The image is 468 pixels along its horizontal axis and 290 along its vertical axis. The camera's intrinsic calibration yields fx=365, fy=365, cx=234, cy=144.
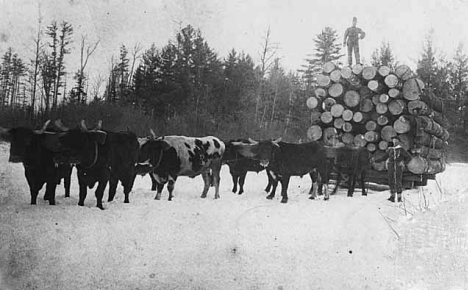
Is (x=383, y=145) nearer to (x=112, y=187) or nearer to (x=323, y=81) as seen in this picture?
(x=323, y=81)

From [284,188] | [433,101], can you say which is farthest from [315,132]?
[433,101]

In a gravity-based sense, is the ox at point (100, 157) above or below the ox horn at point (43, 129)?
below

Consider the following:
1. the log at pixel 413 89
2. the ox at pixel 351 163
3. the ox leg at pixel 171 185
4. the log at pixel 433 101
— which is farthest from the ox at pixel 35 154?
the log at pixel 433 101

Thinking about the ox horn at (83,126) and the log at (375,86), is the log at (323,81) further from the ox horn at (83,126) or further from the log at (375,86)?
the ox horn at (83,126)

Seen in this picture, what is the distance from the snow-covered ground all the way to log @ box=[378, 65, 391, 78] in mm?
2930

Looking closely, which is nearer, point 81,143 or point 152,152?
point 81,143

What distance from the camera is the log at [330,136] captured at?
291 inches

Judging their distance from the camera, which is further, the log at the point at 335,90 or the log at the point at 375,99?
the log at the point at 335,90

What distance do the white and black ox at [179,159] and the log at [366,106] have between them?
300cm

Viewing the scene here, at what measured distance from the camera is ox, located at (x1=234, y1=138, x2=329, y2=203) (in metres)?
5.43

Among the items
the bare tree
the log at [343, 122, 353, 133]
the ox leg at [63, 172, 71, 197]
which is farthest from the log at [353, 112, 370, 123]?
the ox leg at [63, 172, 71, 197]

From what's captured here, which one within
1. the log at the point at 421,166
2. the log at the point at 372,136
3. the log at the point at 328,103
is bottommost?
the log at the point at 421,166

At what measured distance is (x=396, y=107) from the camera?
22.3ft

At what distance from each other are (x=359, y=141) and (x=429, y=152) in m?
1.45
